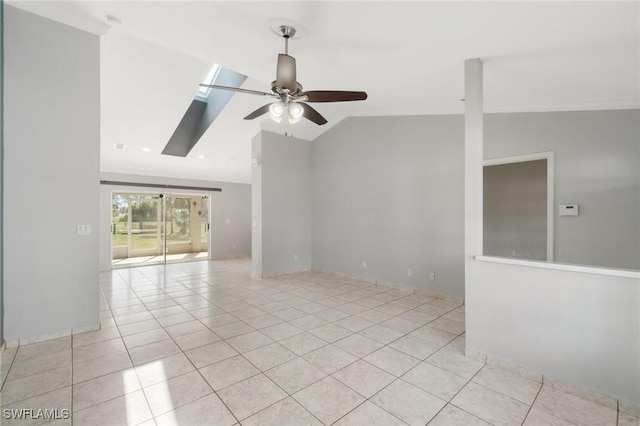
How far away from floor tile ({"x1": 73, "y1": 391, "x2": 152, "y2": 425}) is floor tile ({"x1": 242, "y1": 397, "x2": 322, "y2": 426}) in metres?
0.70

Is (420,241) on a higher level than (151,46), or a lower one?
lower

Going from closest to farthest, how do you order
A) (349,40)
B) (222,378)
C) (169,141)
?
(222,378) < (349,40) < (169,141)

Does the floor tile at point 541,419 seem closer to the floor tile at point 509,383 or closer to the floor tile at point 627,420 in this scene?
the floor tile at point 509,383

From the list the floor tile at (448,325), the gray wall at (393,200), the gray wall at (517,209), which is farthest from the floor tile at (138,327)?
the gray wall at (517,209)

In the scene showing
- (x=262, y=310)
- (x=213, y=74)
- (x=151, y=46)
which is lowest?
(x=262, y=310)

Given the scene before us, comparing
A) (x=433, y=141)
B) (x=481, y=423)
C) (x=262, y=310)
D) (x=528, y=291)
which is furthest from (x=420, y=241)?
(x=481, y=423)

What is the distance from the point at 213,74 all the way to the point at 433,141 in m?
3.77

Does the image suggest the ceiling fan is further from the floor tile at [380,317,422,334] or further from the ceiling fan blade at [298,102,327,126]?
the floor tile at [380,317,422,334]

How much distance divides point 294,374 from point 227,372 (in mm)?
560

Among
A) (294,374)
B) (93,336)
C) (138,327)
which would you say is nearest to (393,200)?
(294,374)

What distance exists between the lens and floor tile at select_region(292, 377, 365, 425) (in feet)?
5.98

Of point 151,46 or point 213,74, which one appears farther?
point 213,74

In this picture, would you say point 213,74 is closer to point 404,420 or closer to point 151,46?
point 151,46

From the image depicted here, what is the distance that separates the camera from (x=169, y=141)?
20.1ft
